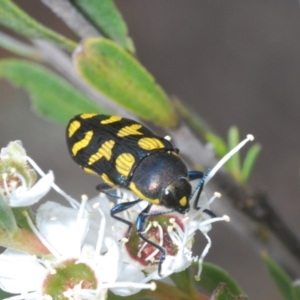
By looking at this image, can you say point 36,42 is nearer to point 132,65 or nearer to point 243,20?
point 132,65

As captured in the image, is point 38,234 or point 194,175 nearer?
point 38,234

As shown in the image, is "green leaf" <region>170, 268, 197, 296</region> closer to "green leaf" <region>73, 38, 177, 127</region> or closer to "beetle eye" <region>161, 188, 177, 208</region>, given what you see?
"beetle eye" <region>161, 188, 177, 208</region>

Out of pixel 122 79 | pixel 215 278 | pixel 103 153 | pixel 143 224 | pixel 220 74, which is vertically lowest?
pixel 220 74

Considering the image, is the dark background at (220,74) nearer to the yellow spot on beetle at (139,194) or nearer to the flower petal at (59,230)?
the yellow spot on beetle at (139,194)

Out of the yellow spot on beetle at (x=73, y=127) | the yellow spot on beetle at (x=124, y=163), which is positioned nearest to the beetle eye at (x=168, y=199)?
the yellow spot on beetle at (x=124, y=163)

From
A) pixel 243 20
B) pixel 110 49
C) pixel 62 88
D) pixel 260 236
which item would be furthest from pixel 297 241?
pixel 243 20

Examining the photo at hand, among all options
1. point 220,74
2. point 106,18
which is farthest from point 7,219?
point 220,74

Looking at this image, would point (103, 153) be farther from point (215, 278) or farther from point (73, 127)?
point (215, 278)
